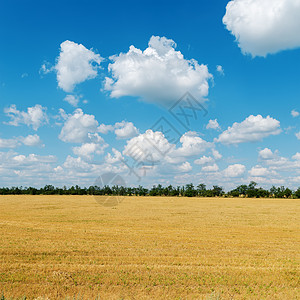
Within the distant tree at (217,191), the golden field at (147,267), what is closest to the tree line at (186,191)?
the distant tree at (217,191)

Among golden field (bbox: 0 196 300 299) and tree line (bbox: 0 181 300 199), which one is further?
tree line (bbox: 0 181 300 199)

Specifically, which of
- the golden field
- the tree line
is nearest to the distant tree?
the tree line

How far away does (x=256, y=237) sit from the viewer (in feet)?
73.7

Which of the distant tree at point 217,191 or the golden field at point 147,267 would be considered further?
the distant tree at point 217,191

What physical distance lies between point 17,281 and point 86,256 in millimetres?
4408

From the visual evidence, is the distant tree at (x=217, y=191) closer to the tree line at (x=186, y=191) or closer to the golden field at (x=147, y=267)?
the tree line at (x=186, y=191)

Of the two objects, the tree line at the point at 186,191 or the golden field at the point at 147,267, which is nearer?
the golden field at the point at 147,267

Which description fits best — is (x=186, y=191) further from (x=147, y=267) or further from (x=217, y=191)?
(x=147, y=267)

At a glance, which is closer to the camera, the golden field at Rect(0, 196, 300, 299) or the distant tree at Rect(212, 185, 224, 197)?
the golden field at Rect(0, 196, 300, 299)

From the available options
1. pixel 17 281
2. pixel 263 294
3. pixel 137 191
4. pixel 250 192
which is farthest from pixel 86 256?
pixel 137 191

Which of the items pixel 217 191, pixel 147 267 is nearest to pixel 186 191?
pixel 217 191

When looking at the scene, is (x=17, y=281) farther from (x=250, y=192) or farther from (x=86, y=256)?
(x=250, y=192)

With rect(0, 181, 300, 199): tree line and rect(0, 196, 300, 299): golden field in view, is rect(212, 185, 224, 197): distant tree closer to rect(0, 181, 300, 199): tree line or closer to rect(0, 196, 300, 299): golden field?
rect(0, 181, 300, 199): tree line

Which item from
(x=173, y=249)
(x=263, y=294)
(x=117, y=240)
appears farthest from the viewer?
(x=117, y=240)
